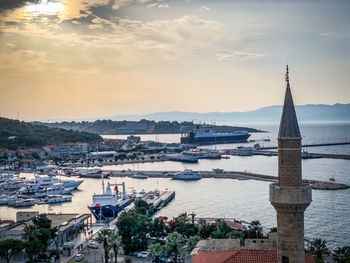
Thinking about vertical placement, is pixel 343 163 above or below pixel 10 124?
below

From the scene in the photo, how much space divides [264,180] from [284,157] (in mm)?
51397

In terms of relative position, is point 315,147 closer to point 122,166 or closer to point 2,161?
point 122,166

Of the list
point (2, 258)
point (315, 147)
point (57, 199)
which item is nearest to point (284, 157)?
point (2, 258)

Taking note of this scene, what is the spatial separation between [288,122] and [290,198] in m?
1.75

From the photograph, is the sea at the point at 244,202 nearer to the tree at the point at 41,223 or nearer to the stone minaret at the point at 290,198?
the tree at the point at 41,223

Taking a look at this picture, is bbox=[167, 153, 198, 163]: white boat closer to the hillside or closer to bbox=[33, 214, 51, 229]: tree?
the hillside

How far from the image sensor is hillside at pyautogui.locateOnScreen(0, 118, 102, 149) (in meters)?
106

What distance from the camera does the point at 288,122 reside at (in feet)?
32.9

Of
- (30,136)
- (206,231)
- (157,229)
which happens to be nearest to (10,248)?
(157,229)

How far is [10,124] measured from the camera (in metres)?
127

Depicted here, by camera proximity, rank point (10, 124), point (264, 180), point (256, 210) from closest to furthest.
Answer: point (256, 210)
point (264, 180)
point (10, 124)

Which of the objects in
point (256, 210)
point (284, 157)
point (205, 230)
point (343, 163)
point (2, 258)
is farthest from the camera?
point (343, 163)

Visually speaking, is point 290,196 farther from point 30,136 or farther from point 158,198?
point 30,136

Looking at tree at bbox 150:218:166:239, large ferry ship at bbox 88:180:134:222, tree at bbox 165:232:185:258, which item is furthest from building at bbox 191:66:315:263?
large ferry ship at bbox 88:180:134:222
